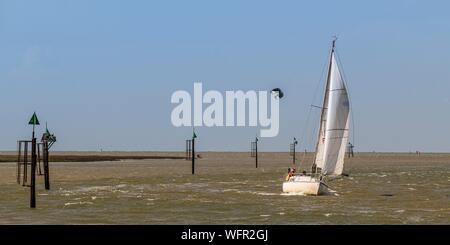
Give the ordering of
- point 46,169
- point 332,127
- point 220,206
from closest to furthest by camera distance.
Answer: point 220,206 → point 332,127 → point 46,169

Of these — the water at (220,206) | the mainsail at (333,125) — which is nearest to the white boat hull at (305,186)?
the water at (220,206)

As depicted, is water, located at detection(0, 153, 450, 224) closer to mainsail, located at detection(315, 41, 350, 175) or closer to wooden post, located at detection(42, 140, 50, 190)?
wooden post, located at detection(42, 140, 50, 190)

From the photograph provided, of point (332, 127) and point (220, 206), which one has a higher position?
point (332, 127)

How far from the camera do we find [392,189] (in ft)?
167

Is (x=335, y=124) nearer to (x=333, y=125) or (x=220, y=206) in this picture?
(x=333, y=125)

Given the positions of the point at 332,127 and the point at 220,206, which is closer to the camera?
the point at 220,206

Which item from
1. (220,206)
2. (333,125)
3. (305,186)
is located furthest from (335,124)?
(220,206)

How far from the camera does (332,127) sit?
48812mm

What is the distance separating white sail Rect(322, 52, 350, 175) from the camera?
48.5 metres

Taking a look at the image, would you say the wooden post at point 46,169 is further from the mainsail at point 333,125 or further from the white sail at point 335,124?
the white sail at point 335,124

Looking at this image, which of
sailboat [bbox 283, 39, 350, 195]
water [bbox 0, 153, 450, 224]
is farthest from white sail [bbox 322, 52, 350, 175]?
water [bbox 0, 153, 450, 224]

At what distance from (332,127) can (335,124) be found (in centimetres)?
30
